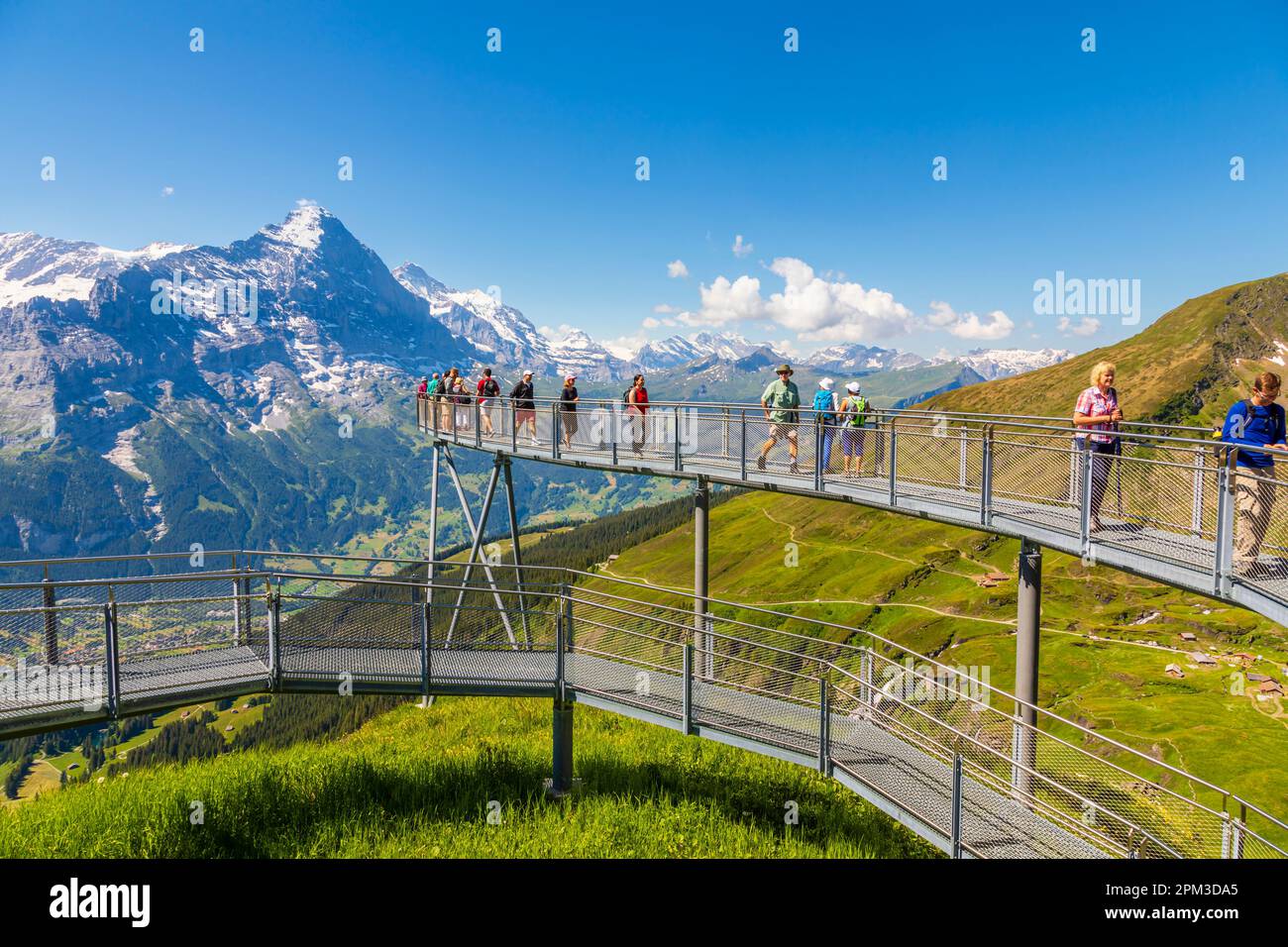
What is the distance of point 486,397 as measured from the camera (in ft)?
83.7

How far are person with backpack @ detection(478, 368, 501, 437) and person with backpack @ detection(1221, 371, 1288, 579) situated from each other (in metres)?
20.0

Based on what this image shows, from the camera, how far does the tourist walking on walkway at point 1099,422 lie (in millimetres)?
12625

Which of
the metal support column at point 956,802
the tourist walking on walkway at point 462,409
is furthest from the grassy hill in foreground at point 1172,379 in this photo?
the metal support column at point 956,802

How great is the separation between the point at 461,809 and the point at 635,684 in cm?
494

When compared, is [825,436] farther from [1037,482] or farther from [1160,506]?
[1160,506]

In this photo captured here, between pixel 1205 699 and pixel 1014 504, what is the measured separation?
28678 mm

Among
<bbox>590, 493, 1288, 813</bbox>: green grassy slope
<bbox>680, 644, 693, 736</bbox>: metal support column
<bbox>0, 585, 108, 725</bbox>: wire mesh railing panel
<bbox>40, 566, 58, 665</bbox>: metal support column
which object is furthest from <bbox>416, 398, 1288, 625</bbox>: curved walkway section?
<bbox>590, 493, 1288, 813</bbox>: green grassy slope

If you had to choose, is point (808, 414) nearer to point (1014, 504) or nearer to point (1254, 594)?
point (1014, 504)

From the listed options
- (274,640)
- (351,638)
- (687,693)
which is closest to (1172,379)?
(687,693)

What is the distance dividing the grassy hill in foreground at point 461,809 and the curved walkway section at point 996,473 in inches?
293

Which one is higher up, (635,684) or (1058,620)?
(635,684)

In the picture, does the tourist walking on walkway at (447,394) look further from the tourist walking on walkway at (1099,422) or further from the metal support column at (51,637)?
the tourist walking on walkway at (1099,422)
